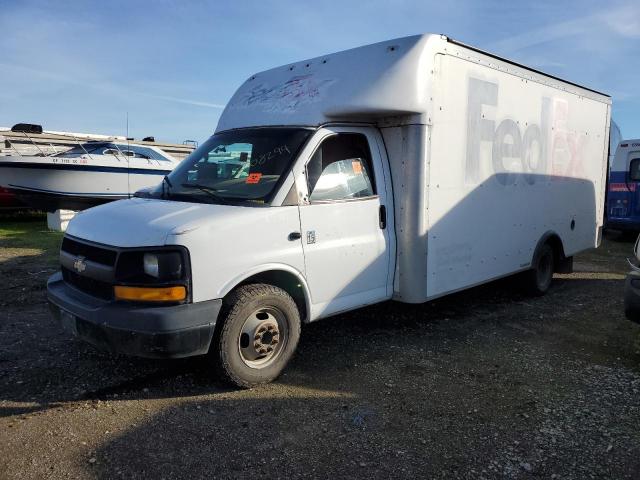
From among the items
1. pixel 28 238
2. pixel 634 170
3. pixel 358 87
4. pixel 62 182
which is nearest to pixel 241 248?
pixel 358 87

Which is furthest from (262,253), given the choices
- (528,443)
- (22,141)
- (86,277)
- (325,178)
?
(22,141)

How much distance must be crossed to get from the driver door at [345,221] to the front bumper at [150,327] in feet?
3.34

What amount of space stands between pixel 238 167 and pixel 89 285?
1.55m

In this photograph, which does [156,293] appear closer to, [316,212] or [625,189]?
[316,212]

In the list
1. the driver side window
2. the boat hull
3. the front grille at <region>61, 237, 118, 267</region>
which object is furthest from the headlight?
the boat hull

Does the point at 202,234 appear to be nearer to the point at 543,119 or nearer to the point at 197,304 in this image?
the point at 197,304

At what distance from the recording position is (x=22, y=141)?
13.0 meters

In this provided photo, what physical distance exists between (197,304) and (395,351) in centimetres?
219

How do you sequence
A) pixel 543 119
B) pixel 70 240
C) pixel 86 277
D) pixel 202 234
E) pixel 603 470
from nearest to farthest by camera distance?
pixel 603 470 → pixel 202 234 → pixel 86 277 → pixel 70 240 → pixel 543 119

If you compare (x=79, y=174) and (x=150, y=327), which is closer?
(x=150, y=327)

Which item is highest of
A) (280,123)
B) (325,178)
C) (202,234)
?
(280,123)

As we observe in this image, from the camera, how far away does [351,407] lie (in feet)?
12.7

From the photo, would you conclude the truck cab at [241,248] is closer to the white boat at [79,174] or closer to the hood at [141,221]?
the hood at [141,221]

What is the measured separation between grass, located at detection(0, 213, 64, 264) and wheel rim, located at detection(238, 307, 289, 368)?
232 inches
